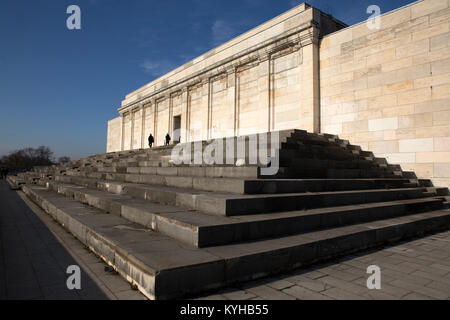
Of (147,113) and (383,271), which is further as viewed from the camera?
(147,113)

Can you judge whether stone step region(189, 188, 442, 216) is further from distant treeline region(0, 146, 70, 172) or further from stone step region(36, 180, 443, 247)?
distant treeline region(0, 146, 70, 172)

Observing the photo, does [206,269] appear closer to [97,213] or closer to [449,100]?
[97,213]

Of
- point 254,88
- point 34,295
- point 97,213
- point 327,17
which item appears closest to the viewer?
point 34,295

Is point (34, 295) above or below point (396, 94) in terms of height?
below

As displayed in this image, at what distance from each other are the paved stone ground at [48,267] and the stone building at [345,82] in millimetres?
10800

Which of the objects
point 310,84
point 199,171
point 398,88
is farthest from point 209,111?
point 199,171

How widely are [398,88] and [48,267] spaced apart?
12.0m

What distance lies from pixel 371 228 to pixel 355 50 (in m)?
9.37

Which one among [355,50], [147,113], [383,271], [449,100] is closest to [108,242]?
[383,271]

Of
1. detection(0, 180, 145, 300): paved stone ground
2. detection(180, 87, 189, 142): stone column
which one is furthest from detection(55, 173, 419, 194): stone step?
detection(180, 87, 189, 142): stone column

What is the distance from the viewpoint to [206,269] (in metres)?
3.23

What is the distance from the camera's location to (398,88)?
35.4 ft

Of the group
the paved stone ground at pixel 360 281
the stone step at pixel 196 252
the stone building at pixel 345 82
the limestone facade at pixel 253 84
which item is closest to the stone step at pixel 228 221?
the stone step at pixel 196 252

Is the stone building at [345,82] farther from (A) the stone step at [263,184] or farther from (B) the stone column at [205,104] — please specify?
(A) the stone step at [263,184]
